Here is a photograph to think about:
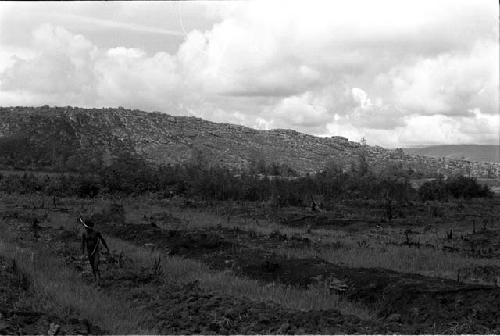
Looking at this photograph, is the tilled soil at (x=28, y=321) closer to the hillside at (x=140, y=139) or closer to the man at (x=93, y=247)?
the man at (x=93, y=247)

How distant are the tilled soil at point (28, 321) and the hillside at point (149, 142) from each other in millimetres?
62472

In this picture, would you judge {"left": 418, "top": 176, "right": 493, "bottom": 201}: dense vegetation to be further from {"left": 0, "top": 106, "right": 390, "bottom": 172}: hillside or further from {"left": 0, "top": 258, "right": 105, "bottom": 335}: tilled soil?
{"left": 0, "top": 106, "right": 390, "bottom": 172}: hillside

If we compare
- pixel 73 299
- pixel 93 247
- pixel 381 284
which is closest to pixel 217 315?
pixel 73 299

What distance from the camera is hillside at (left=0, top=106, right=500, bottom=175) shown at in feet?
292

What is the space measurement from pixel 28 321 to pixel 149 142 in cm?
9786

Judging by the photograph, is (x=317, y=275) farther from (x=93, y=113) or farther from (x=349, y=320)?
(x=93, y=113)

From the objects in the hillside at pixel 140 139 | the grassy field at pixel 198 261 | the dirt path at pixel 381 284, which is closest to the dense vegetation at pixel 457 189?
the grassy field at pixel 198 261

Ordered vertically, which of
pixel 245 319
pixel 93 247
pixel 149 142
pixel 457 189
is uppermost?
pixel 149 142

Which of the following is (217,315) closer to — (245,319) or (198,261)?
(245,319)

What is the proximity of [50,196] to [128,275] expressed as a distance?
102ft

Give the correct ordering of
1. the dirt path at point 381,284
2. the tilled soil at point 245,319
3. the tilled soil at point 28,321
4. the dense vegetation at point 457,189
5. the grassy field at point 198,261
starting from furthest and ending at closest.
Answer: the dense vegetation at point 457,189 < the grassy field at point 198,261 < the dirt path at point 381,284 < the tilled soil at point 245,319 < the tilled soil at point 28,321

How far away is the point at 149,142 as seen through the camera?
105m

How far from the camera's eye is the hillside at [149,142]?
292 ft

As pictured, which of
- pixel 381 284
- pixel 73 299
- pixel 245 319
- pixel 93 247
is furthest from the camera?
pixel 93 247
